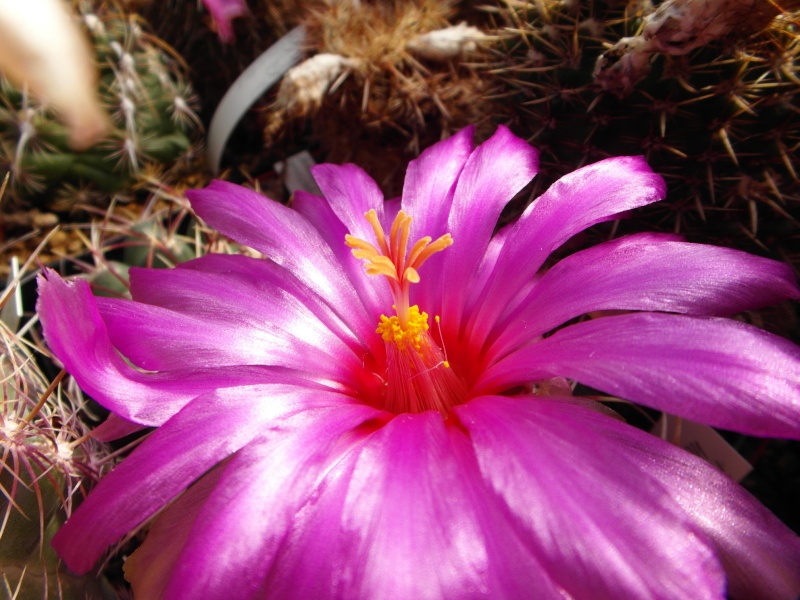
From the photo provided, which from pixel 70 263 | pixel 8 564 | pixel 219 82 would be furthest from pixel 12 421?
pixel 219 82

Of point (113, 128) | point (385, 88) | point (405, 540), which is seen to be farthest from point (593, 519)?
point (113, 128)

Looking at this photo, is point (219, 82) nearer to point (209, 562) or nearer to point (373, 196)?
point (373, 196)

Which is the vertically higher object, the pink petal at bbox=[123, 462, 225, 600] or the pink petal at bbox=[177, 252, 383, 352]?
the pink petal at bbox=[177, 252, 383, 352]

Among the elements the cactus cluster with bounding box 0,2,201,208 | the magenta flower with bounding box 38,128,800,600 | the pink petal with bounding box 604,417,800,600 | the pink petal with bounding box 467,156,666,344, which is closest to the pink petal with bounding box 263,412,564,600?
the magenta flower with bounding box 38,128,800,600

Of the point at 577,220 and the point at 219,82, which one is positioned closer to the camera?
the point at 577,220

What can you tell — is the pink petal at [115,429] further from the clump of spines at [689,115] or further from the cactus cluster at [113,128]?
the cactus cluster at [113,128]

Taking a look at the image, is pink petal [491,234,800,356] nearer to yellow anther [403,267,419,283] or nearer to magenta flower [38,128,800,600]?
magenta flower [38,128,800,600]
